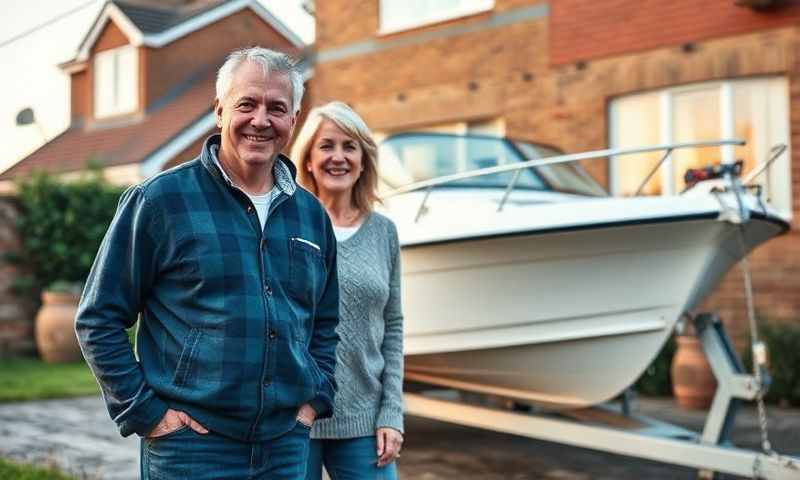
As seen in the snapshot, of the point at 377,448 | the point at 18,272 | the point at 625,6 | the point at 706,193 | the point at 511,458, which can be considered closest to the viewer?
the point at 377,448

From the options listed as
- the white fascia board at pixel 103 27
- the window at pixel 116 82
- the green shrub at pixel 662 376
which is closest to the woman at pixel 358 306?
the green shrub at pixel 662 376

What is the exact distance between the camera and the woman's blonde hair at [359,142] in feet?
9.52

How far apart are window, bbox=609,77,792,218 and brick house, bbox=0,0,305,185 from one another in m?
9.70

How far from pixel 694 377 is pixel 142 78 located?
14.2m

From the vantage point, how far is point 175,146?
56.6 ft

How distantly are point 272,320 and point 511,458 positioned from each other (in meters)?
4.43

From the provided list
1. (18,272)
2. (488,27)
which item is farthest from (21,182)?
(488,27)

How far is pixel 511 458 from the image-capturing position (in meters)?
6.16

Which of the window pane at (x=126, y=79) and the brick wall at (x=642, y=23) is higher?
the window pane at (x=126, y=79)

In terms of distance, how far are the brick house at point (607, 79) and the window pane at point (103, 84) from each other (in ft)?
28.2

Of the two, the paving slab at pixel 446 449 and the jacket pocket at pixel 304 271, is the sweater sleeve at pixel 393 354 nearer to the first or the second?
the jacket pocket at pixel 304 271

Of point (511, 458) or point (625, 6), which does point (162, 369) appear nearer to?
point (511, 458)

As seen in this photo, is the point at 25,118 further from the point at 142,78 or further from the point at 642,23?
the point at 142,78

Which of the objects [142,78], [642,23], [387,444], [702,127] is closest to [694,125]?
[702,127]
